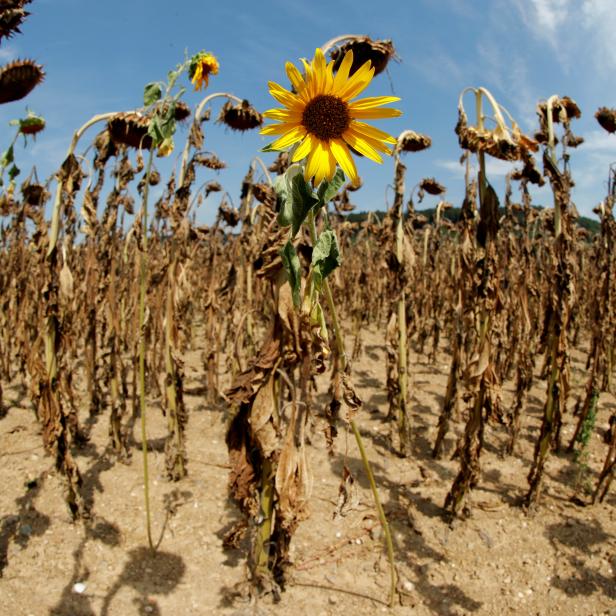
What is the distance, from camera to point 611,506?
12.1 ft

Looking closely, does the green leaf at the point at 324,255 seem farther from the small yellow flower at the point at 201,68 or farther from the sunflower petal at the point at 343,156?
the small yellow flower at the point at 201,68

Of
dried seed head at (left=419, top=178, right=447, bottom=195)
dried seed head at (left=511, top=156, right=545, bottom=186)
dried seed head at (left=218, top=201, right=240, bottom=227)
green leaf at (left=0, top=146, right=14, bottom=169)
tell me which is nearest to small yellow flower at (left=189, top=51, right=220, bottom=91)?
green leaf at (left=0, top=146, right=14, bottom=169)

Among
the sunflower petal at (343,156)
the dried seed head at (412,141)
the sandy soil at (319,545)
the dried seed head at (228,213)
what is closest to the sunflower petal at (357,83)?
the sunflower petal at (343,156)

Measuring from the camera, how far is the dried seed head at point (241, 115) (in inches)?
136

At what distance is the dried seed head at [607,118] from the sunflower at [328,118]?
15.8ft

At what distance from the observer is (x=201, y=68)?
2758 millimetres

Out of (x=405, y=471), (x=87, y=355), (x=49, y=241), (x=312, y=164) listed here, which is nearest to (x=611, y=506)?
(x=405, y=471)

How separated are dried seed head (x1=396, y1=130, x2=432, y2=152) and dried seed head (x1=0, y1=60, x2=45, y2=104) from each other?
123 inches

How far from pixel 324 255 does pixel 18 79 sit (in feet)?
4.04

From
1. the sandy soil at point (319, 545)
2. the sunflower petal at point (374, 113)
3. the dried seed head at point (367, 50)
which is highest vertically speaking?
the dried seed head at point (367, 50)

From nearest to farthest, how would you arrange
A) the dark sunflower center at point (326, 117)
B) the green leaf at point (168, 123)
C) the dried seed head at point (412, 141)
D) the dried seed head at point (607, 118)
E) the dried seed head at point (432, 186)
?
the dark sunflower center at point (326, 117) < the green leaf at point (168, 123) < the dried seed head at point (412, 141) < the dried seed head at point (607, 118) < the dried seed head at point (432, 186)

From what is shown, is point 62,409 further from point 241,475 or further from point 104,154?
Answer: point 104,154

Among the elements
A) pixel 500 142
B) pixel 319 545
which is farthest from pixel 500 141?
pixel 319 545

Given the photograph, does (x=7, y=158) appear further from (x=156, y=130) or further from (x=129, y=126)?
(x=156, y=130)
